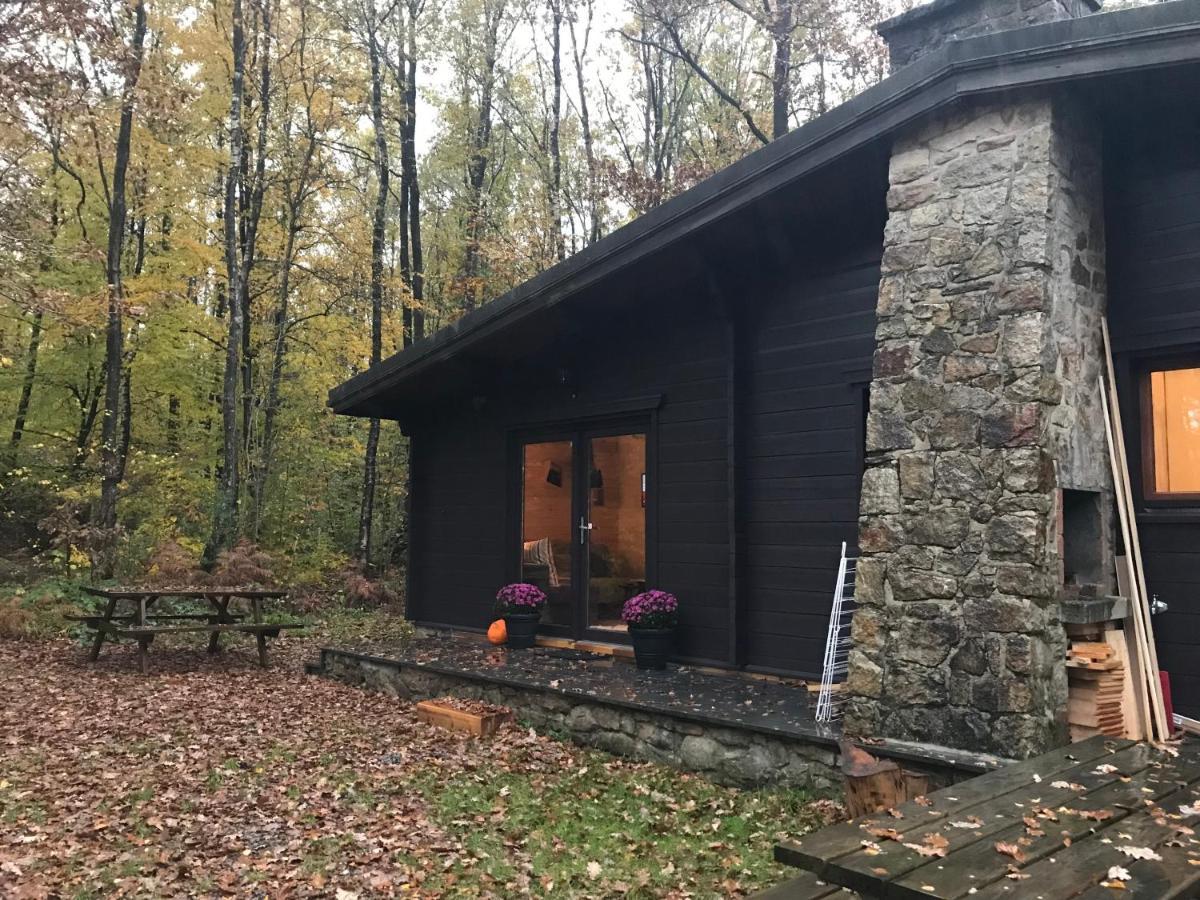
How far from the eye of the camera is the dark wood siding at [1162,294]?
4453 millimetres

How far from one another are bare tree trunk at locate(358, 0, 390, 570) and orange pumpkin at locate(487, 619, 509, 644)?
5.68m

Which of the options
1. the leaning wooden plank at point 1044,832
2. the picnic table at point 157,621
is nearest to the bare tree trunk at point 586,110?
the picnic table at point 157,621

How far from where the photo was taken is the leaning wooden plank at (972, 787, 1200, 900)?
2.30 meters

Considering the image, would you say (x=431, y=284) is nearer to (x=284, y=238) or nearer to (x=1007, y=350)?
(x=284, y=238)

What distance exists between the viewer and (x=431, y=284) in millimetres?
18016

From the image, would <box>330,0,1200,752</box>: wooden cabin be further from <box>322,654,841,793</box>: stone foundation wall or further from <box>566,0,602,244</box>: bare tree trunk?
<box>566,0,602,244</box>: bare tree trunk

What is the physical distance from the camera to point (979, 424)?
13.8 ft

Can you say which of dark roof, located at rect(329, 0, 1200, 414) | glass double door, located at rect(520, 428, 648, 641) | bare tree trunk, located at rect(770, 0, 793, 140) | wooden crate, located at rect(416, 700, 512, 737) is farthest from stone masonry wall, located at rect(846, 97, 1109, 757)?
bare tree trunk, located at rect(770, 0, 793, 140)

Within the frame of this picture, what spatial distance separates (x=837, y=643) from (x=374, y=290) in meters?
10.9

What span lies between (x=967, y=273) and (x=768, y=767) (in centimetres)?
273

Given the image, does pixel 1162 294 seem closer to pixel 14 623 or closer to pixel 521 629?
pixel 521 629

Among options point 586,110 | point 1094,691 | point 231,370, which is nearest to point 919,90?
point 1094,691

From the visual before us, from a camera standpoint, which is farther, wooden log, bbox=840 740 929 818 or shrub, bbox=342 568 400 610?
shrub, bbox=342 568 400 610

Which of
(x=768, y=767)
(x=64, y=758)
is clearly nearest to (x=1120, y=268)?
(x=768, y=767)
